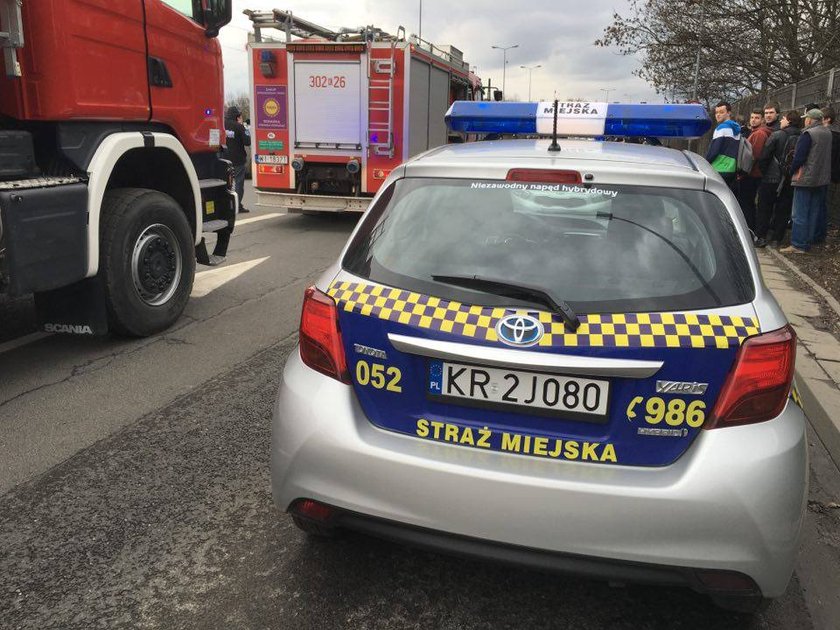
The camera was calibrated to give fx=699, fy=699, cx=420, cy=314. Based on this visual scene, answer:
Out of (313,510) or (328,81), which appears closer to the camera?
(313,510)

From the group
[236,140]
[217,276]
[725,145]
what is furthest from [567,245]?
[236,140]

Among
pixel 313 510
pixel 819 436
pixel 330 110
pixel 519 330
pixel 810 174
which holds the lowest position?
pixel 819 436

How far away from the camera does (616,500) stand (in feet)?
6.31

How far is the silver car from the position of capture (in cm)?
194

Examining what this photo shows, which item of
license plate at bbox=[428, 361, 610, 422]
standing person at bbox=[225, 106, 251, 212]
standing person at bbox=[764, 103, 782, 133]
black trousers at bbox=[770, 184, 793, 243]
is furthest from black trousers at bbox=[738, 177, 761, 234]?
license plate at bbox=[428, 361, 610, 422]

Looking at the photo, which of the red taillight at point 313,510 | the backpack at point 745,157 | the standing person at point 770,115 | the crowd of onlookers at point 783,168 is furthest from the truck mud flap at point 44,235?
the standing person at point 770,115

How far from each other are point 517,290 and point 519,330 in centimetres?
15

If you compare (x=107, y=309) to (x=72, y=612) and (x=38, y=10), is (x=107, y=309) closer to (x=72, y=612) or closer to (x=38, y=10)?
(x=38, y=10)

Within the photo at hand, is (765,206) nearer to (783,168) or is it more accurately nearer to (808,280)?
(783,168)

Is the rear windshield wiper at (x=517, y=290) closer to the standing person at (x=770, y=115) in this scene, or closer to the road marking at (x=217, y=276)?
the road marking at (x=217, y=276)

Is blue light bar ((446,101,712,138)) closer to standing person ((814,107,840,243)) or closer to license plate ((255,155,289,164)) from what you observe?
standing person ((814,107,840,243))

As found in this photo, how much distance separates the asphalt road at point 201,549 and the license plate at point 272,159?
7.12m

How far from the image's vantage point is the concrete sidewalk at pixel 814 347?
4.03 meters

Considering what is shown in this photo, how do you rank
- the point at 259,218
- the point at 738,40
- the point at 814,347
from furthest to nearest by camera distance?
the point at 738,40
the point at 259,218
the point at 814,347
